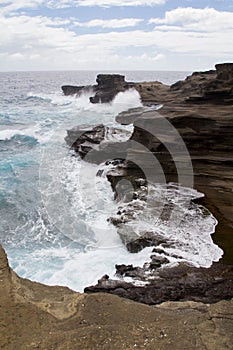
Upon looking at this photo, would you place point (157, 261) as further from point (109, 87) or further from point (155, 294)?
point (109, 87)

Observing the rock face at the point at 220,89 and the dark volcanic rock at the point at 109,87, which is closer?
the rock face at the point at 220,89

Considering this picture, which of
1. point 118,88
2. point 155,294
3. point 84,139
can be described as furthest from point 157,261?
point 118,88

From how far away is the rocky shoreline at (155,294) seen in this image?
353cm

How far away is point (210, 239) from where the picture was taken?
993cm

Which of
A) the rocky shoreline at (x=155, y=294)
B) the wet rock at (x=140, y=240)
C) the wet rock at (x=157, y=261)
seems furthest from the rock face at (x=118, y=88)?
the wet rock at (x=157, y=261)

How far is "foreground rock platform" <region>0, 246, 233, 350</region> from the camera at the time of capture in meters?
3.44

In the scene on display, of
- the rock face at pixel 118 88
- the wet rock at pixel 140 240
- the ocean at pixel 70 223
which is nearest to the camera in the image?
the ocean at pixel 70 223

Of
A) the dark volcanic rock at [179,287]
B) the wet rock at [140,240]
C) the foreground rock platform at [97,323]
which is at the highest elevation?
the foreground rock platform at [97,323]

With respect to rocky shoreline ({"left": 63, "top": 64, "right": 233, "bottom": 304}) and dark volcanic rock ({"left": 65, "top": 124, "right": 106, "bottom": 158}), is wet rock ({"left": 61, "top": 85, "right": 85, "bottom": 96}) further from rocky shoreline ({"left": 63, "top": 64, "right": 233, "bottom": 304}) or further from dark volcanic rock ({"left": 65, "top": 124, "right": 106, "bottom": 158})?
rocky shoreline ({"left": 63, "top": 64, "right": 233, "bottom": 304})

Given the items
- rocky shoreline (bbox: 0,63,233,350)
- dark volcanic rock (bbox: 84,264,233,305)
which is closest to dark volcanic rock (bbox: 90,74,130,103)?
rocky shoreline (bbox: 0,63,233,350)

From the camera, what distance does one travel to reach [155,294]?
7.21 m

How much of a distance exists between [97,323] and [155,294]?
3.70m

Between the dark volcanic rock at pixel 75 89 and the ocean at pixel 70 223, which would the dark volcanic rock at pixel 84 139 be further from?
the dark volcanic rock at pixel 75 89

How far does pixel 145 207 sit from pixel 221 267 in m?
3.94
